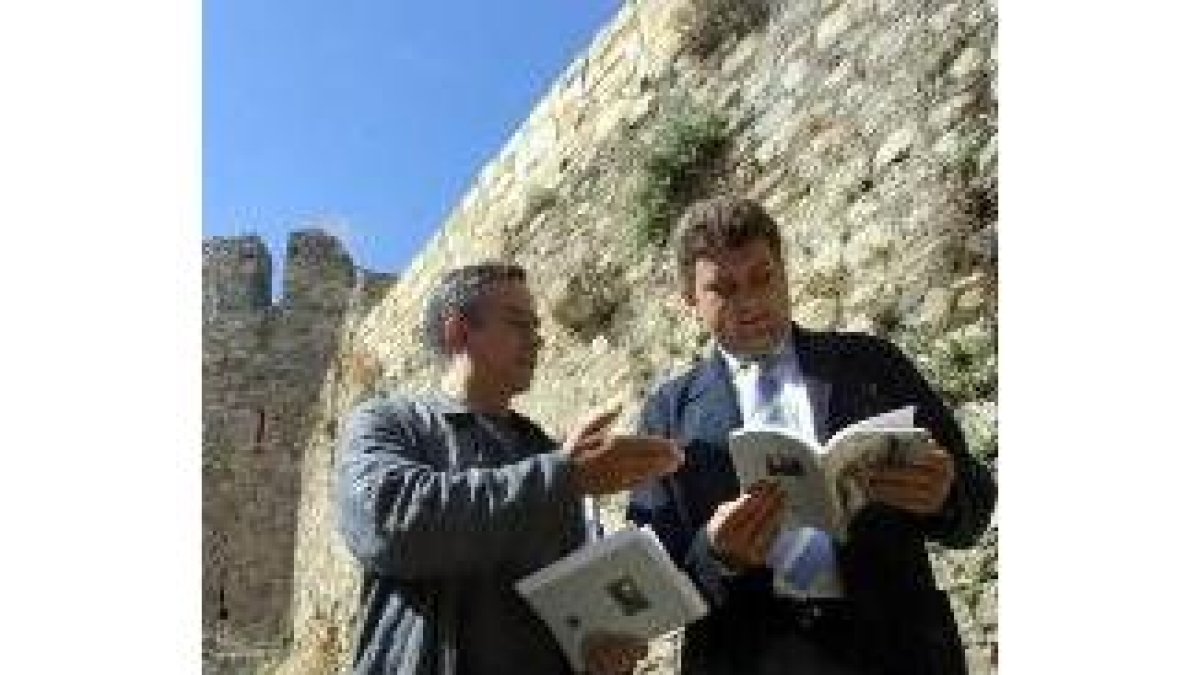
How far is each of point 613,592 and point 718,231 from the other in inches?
22.2

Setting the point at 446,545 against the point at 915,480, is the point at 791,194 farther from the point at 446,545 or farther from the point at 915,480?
the point at 446,545

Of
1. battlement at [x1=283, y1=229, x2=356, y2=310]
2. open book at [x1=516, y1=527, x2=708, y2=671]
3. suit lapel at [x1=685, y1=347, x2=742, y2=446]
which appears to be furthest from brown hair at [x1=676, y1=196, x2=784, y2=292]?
battlement at [x1=283, y1=229, x2=356, y2=310]

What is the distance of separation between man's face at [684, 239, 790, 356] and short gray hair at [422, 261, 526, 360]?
10.5 inches

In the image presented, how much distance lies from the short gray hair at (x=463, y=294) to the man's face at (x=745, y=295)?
10.5 inches

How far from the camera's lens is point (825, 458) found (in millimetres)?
2547

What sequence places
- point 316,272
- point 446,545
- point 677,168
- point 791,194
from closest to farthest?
point 446,545 → point 791,194 → point 677,168 → point 316,272

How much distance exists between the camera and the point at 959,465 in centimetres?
271

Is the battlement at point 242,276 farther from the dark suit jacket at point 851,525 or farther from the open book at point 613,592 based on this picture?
the open book at point 613,592

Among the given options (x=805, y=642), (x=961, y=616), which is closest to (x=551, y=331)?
(x=961, y=616)

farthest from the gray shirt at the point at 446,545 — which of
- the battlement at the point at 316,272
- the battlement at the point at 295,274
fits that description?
the battlement at the point at 316,272

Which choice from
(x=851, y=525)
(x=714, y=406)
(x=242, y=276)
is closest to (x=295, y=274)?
(x=242, y=276)

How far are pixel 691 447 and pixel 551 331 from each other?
9.26ft

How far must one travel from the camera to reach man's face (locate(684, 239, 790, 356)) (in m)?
2.80

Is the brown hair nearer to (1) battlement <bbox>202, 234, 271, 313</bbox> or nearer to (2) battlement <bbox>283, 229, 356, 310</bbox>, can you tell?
(1) battlement <bbox>202, 234, 271, 313</bbox>
